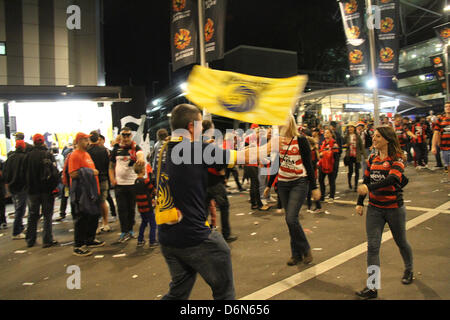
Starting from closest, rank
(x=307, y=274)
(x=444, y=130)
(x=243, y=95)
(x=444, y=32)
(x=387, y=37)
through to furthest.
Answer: (x=243, y=95) < (x=307, y=274) < (x=444, y=130) < (x=387, y=37) < (x=444, y=32)

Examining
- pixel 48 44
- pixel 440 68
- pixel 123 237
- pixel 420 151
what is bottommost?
pixel 123 237

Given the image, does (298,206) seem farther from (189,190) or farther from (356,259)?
(189,190)

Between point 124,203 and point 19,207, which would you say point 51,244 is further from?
point 124,203

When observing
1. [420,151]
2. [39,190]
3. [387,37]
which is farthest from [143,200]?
[387,37]

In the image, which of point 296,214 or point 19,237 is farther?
point 19,237

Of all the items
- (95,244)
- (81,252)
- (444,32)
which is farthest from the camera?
(444,32)

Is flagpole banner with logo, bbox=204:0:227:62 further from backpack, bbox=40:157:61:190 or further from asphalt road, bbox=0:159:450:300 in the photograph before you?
backpack, bbox=40:157:61:190

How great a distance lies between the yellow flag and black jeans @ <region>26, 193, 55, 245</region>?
187 inches

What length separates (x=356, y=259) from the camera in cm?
471

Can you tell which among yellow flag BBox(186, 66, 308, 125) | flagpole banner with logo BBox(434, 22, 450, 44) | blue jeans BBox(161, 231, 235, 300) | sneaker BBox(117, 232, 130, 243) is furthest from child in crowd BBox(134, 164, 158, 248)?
flagpole banner with logo BBox(434, 22, 450, 44)

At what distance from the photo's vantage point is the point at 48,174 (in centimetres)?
651

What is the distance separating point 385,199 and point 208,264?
2.28 meters

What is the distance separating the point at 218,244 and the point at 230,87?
1531mm

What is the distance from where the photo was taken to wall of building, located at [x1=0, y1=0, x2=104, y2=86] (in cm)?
1741
